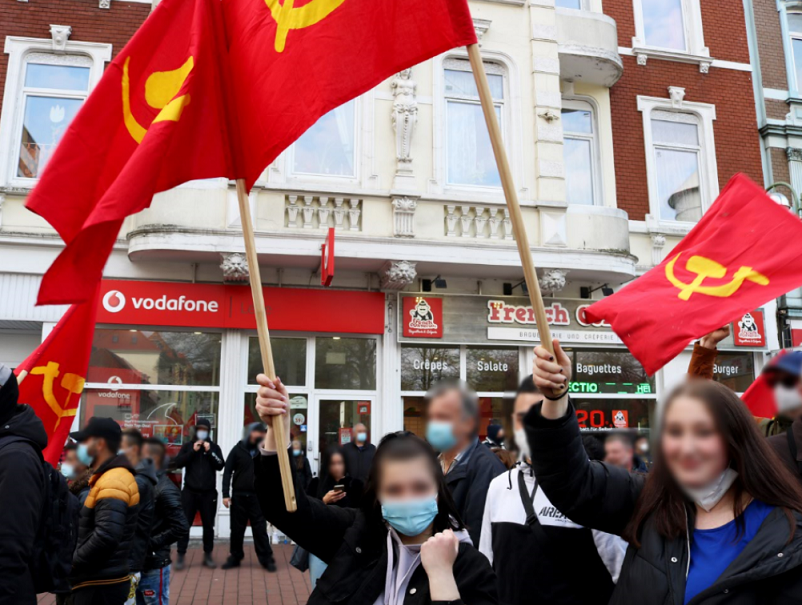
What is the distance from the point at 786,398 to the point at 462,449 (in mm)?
3080

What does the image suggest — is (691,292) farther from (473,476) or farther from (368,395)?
(368,395)

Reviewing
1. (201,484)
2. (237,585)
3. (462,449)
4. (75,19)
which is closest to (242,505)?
(201,484)

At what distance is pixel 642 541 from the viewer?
211 cm

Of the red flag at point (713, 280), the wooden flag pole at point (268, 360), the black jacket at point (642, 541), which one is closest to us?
the black jacket at point (642, 541)

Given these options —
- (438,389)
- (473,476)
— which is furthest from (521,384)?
(473,476)

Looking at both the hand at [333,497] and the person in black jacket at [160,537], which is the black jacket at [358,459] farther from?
the person in black jacket at [160,537]

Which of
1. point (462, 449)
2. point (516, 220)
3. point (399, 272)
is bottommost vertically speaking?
point (462, 449)

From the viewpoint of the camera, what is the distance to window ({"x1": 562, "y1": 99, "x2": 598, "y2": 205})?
13.8 metres

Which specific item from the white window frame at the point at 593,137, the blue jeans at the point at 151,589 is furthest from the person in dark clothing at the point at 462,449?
the white window frame at the point at 593,137

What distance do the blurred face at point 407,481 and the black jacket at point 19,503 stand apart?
1689 millimetres

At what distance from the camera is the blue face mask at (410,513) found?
2299 mm

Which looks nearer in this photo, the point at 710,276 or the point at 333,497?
the point at 710,276

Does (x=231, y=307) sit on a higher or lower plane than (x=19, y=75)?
lower

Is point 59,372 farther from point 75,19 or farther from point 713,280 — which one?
point 75,19
